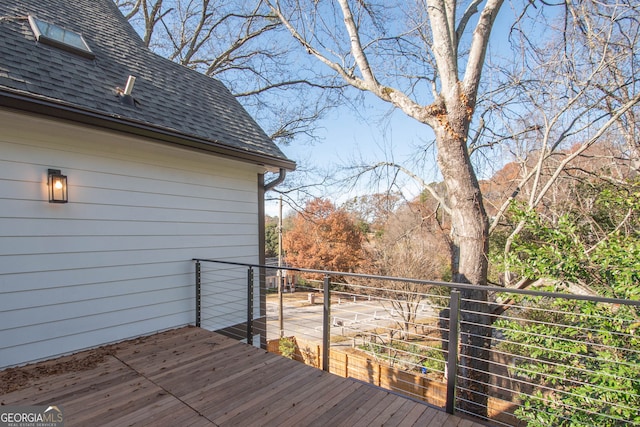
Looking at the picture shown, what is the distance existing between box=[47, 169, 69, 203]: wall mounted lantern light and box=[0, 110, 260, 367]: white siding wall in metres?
0.06

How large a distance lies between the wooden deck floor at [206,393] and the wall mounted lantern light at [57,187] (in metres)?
1.52

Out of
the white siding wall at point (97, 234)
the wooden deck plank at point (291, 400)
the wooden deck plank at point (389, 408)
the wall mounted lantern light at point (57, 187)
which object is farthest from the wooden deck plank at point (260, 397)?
the wall mounted lantern light at point (57, 187)

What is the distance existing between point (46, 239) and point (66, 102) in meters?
1.27

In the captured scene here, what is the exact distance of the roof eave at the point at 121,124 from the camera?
2449 mm

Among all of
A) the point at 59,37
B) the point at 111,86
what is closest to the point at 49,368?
the point at 111,86

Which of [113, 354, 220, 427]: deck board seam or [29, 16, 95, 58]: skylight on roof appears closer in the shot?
[113, 354, 220, 427]: deck board seam

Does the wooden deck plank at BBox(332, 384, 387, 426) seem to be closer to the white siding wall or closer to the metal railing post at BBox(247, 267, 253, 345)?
the metal railing post at BBox(247, 267, 253, 345)

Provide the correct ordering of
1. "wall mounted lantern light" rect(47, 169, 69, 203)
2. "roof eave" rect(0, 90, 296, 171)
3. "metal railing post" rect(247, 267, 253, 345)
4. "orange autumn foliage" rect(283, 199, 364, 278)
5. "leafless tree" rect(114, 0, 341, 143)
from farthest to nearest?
1. "orange autumn foliage" rect(283, 199, 364, 278)
2. "leafless tree" rect(114, 0, 341, 143)
3. "metal railing post" rect(247, 267, 253, 345)
4. "wall mounted lantern light" rect(47, 169, 69, 203)
5. "roof eave" rect(0, 90, 296, 171)

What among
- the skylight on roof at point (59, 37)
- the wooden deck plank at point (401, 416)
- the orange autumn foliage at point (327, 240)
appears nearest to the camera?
the wooden deck plank at point (401, 416)

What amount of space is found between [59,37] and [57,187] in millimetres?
1977

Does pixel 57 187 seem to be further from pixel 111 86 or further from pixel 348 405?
pixel 348 405

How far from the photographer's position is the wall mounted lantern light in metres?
2.87

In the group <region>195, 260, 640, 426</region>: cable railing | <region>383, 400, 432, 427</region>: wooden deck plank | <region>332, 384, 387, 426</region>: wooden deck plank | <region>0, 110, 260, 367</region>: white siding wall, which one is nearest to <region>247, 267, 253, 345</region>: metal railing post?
<region>195, 260, 640, 426</region>: cable railing

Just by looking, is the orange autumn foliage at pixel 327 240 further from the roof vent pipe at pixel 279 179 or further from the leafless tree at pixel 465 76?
the roof vent pipe at pixel 279 179
